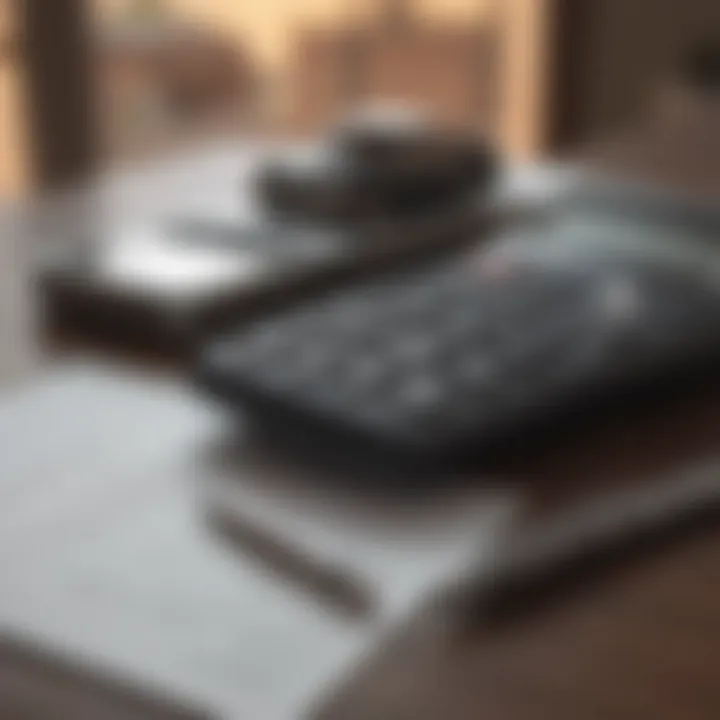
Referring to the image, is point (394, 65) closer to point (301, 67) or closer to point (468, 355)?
point (301, 67)

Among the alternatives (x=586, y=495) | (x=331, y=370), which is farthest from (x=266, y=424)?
(x=586, y=495)

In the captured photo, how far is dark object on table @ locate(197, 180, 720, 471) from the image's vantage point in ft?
1.86

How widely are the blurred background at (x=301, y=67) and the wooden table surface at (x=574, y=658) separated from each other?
1.25m

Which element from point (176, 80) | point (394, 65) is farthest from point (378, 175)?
point (176, 80)

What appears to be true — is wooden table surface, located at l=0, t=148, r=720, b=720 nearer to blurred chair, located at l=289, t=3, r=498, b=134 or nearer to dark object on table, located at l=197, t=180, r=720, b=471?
dark object on table, located at l=197, t=180, r=720, b=471

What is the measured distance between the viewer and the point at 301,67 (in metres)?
3.77

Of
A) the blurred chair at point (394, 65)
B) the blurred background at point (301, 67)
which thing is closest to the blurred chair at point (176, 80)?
the blurred background at point (301, 67)

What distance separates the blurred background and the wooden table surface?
125cm

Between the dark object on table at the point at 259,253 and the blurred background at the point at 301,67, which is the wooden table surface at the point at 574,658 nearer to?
the dark object on table at the point at 259,253

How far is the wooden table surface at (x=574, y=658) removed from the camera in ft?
1.31

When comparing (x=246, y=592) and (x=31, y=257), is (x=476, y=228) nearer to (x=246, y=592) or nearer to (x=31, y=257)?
(x=31, y=257)

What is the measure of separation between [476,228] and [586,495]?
1.51 feet

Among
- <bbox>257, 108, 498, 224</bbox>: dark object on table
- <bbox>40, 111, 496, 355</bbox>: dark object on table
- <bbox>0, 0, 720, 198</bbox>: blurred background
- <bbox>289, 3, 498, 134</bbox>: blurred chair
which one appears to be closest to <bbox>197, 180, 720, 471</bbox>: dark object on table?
<bbox>40, 111, 496, 355</bbox>: dark object on table

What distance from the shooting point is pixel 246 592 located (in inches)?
18.4
